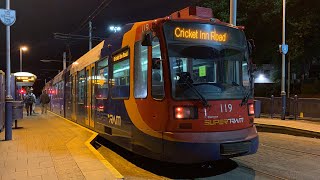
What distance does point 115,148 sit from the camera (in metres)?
11.7

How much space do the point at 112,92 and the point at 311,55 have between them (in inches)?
937

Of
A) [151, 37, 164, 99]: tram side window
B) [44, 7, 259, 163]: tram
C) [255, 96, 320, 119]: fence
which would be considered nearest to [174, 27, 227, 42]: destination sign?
[44, 7, 259, 163]: tram

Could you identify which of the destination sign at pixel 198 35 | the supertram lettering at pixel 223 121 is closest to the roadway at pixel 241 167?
the supertram lettering at pixel 223 121

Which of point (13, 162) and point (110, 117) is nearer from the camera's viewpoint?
point (13, 162)

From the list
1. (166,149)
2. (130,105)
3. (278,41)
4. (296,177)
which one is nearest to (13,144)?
(130,105)

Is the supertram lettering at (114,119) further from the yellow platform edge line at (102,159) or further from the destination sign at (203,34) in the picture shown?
the destination sign at (203,34)

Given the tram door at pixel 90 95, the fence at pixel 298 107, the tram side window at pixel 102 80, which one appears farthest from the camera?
the fence at pixel 298 107

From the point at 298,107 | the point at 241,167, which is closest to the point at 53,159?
the point at 241,167

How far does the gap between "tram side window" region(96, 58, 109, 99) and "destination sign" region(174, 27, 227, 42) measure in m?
3.76

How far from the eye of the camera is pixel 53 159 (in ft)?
28.0

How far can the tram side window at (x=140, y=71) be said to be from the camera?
786 cm

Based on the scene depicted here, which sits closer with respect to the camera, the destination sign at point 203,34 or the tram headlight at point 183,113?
the tram headlight at point 183,113

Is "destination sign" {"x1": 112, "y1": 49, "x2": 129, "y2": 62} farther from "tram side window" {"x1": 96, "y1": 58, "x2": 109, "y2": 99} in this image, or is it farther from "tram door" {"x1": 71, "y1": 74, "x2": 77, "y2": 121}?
"tram door" {"x1": 71, "y1": 74, "x2": 77, "y2": 121}

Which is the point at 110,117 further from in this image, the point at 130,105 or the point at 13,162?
the point at 13,162
